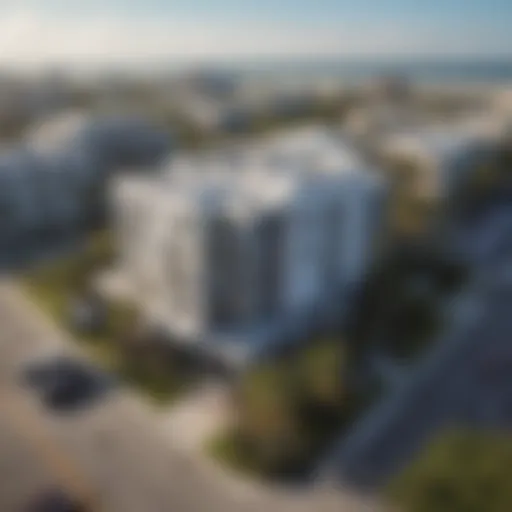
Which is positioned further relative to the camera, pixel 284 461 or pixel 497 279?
pixel 497 279

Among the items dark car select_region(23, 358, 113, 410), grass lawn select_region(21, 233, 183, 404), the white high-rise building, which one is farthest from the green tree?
dark car select_region(23, 358, 113, 410)

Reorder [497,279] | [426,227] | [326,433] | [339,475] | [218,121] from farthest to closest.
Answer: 1. [218,121]
2. [426,227]
3. [497,279]
4. [326,433]
5. [339,475]

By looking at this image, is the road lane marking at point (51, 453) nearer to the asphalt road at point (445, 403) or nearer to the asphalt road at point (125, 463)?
the asphalt road at point (125, 463)

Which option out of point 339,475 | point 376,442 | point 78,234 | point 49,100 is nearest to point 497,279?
point 376,442

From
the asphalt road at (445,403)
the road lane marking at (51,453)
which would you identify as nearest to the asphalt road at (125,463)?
the road lane marking at (51,453)

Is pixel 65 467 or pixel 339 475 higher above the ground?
pixel 339 475

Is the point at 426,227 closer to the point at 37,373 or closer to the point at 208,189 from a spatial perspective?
the point at 208,189
